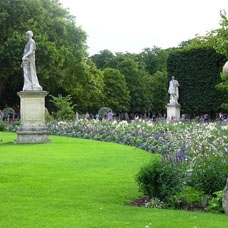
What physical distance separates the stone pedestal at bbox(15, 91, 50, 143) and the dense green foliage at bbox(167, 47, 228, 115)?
18902mm

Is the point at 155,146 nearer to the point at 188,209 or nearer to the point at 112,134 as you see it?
the point at 112,134

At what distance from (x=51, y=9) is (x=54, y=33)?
8.70ft

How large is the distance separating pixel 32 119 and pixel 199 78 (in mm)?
20524

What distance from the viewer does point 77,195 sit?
8086 millimetres

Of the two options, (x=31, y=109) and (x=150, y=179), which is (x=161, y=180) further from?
(x=31, y=109)

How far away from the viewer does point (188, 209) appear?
746cm

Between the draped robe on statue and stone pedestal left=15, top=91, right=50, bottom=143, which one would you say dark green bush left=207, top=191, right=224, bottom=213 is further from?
the draped robe on statue

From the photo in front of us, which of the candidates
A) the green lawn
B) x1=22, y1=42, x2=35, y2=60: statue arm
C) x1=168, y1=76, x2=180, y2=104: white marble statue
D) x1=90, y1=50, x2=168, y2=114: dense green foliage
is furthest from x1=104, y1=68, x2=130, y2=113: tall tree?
the green lawn

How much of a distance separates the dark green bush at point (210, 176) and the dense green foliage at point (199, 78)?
27495mm

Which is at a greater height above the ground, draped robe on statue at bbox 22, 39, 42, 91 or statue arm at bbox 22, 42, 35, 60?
statue arm at bbox 22, 42, 35, 60

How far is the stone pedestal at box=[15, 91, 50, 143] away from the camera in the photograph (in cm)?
1836

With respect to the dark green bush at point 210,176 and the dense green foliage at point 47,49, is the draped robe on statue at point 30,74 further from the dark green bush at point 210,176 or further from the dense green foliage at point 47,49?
the dense green foliage at point 47,49

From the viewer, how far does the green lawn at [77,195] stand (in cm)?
634

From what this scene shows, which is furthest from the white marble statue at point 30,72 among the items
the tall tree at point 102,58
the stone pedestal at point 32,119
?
the tall tree at point 102,58
